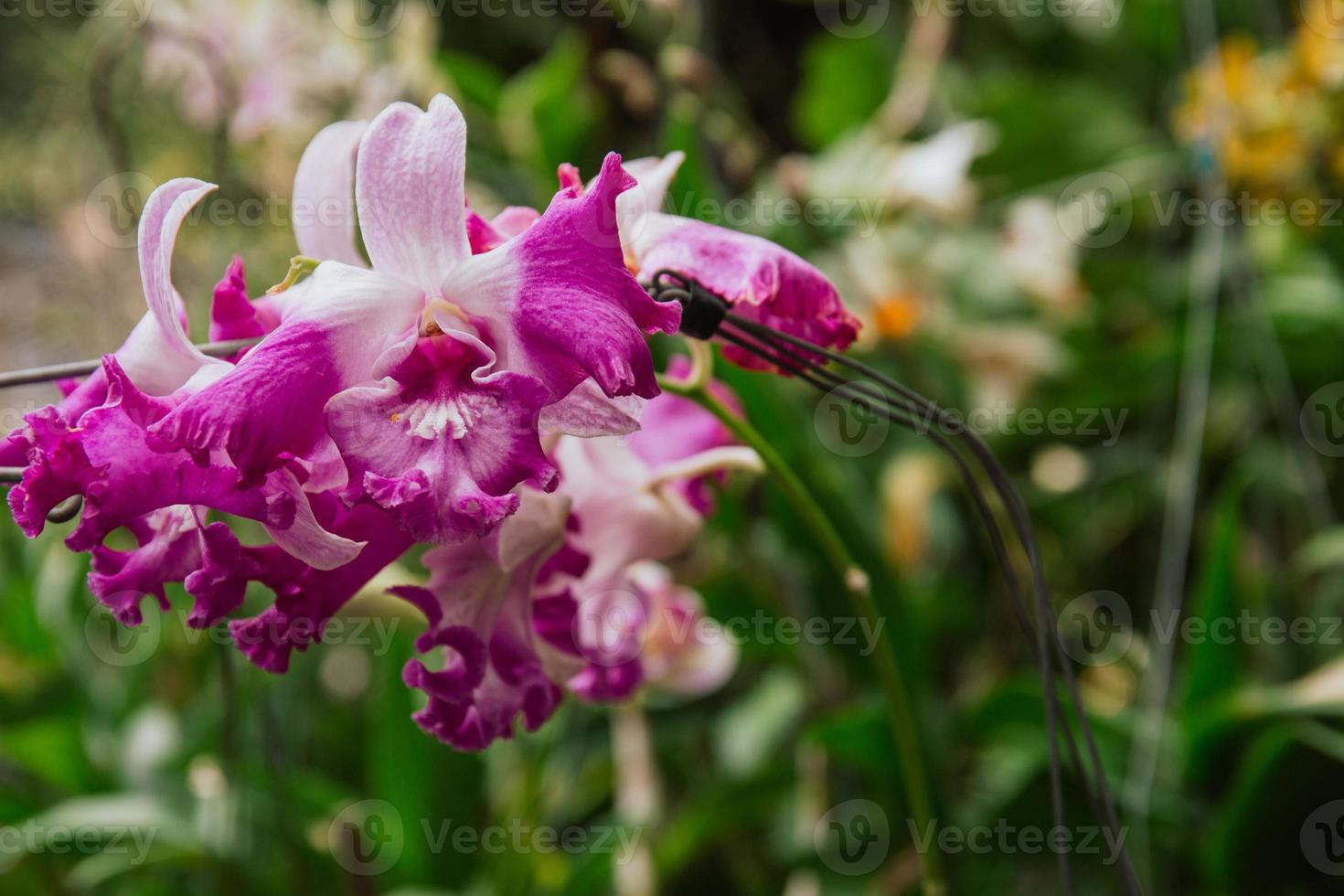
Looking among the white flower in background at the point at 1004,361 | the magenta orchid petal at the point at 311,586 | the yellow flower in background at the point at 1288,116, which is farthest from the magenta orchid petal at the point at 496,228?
the yellow flower in background at the point at 1288,116

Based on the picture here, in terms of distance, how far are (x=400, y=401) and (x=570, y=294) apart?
0.22ft

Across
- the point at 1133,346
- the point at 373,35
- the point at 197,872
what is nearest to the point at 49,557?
the point at 197,872

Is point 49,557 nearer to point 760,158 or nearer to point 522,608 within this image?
point 760,158

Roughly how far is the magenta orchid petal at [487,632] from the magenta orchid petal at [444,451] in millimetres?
69

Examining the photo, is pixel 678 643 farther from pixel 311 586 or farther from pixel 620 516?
pixel 311 586

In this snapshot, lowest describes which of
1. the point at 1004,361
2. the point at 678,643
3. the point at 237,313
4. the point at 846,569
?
the point at 678,643

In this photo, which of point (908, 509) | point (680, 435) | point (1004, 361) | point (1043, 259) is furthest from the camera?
point (1043, 259)

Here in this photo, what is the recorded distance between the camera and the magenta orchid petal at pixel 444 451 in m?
0.33

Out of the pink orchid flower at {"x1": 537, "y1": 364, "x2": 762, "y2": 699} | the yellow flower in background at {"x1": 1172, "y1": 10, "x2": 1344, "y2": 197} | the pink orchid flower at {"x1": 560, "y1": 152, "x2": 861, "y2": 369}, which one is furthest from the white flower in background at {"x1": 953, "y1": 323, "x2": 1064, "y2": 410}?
the pink orchid flower at {"x1": 560, "y1": 152, "x2": 861, "y2": 369}

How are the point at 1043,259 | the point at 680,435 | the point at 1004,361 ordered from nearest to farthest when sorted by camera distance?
1. the point at 680,435
2. the point at 1004,361
3. the point at 1043,259

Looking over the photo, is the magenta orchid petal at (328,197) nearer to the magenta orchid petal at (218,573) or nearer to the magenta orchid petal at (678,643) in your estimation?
the magenta orchid petal at (218,573)

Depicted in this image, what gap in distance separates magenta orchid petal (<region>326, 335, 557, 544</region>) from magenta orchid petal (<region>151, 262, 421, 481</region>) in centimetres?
1

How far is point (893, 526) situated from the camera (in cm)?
107

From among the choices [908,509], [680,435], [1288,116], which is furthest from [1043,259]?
[680,435]
